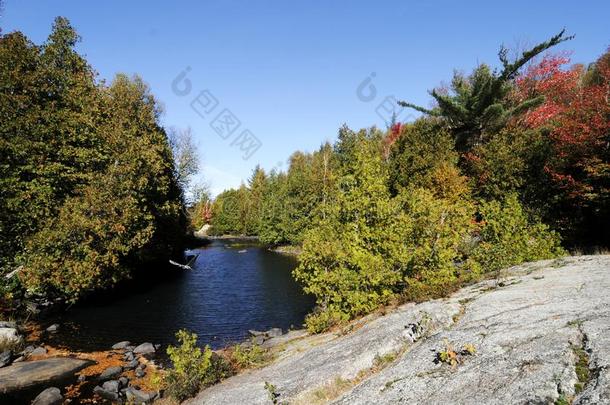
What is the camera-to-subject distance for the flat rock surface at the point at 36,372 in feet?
49.4

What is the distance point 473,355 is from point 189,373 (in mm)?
9422

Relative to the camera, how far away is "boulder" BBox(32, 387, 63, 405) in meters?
13.8

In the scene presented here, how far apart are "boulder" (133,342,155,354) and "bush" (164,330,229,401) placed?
643 cm

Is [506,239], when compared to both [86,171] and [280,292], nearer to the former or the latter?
[280,292]

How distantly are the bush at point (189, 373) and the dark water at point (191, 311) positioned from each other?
7.73m

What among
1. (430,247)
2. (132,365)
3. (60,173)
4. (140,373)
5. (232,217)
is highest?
(60,173)

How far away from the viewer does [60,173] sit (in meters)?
27.5

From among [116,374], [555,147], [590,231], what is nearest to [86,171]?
[116,374]

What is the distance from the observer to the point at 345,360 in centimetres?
1101

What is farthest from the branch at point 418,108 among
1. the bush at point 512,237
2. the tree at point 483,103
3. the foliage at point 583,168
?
the bush at point 512,237

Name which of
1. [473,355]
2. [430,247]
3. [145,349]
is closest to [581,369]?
[473,355]

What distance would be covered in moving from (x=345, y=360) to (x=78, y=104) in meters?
28.4

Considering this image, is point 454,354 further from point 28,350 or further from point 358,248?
point 28,350

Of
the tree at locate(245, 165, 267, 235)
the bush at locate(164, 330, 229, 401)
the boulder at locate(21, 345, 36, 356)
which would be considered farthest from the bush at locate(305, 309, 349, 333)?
the tree at locate(245, 165, 267, 235)
